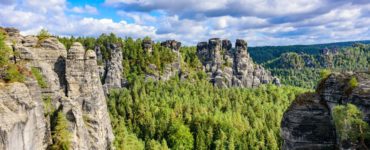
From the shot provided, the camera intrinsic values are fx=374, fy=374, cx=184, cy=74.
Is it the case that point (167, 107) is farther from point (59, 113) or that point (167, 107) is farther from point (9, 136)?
point (9, 136)

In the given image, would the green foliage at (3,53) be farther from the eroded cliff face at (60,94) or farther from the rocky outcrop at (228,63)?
the rocky outcrop at (228,63)

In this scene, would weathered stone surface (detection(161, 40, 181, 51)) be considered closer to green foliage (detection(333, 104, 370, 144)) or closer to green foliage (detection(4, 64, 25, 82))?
green foliage (detection(4, 64, 25, 82))

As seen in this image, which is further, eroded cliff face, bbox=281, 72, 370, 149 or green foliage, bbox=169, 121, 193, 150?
green foliage, bbox=169, 121, 193, 150

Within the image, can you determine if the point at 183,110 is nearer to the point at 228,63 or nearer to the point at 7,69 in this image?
the point at 228,63

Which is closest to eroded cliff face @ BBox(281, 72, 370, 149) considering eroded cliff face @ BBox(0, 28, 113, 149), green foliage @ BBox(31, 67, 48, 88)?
eroded cliff face @ BBox(0, 28, 113, 149)

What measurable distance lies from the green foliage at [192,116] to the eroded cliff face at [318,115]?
150ft

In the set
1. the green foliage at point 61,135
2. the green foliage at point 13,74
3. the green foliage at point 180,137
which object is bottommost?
the green foliage at point 180,137

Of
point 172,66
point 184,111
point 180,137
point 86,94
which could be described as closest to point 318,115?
point 86,94

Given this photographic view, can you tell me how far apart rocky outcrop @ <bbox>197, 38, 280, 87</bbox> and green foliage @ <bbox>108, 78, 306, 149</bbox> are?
18.3m

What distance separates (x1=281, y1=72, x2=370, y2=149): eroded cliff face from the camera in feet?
98.0

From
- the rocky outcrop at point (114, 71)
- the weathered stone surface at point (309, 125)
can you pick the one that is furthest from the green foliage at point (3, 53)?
the rocky outcrop at point (114, 71)

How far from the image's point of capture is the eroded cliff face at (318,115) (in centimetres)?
2986

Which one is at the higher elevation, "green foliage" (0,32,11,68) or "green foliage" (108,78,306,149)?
"green foliage" (0,32,11,68)

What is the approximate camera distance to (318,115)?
1236 inches
